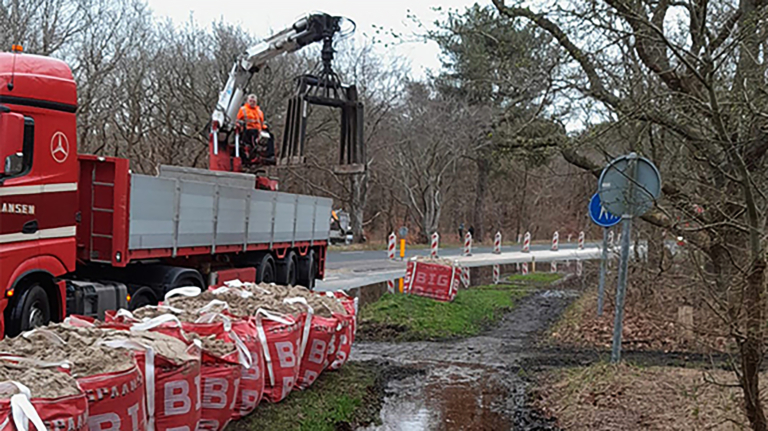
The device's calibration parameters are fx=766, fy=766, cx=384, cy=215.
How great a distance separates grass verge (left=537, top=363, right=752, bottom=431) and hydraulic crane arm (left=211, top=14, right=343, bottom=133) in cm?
933

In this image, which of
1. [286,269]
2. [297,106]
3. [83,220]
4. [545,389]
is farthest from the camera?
[286,269]

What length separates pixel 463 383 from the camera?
8.93 meters

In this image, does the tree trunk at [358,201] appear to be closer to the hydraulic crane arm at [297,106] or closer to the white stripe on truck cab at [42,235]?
the hydraulic crane arm at [297,106]

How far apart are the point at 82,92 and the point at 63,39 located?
221 centimetres

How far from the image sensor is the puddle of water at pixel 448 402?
280 inches

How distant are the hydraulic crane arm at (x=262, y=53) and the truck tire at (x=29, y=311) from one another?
7.81 m

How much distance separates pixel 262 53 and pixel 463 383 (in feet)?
33.0

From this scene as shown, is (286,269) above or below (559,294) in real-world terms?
above

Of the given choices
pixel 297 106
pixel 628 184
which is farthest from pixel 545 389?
pixel 297 106

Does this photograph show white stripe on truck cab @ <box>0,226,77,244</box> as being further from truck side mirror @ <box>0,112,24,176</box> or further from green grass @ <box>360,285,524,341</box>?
green grass @ <box>360,285,524,341</box>

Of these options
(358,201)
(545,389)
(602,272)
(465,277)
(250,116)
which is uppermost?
(250,116)

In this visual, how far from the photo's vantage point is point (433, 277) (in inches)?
640

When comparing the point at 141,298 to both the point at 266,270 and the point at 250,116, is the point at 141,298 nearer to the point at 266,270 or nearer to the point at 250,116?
the point at 266,270

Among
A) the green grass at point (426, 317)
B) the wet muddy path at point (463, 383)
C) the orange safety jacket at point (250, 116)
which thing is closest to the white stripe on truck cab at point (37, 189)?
the wet muddy path at point (463, 383)
